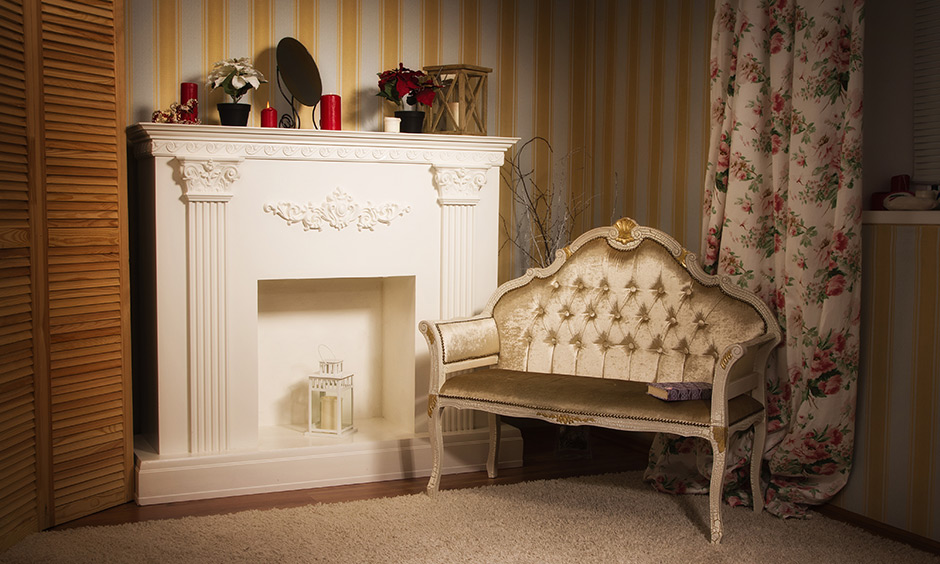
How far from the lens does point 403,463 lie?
3537mm

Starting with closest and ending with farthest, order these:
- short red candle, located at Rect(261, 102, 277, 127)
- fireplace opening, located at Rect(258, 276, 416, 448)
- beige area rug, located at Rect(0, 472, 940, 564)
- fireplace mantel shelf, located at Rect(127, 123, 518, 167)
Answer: beige area rug, located at Rect(0, 472, 940, 564), fireplace mantel shelf, located at Rect(127, 123, 518, 167), short red candle, located at Rect(261, 102, 277, 127), fireplace opening, located at Rect(258, 276, 416, 448)

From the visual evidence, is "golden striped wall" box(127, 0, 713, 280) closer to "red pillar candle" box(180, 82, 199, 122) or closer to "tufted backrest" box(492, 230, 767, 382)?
"red pillar candle" box(180, 82, 199, 122)

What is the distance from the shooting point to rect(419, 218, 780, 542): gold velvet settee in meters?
2.88

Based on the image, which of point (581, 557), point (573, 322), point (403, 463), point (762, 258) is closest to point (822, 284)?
point (762, 258)

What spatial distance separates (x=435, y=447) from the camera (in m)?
3.28

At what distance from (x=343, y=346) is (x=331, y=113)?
3.44 feet

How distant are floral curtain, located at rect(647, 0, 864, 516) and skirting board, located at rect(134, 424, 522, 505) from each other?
0.80m

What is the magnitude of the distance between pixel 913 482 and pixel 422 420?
1.84 metres

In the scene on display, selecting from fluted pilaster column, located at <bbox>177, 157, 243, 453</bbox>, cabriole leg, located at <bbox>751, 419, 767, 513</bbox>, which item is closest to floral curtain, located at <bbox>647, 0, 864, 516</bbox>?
cabriole leg, located at <bbox>751, 419, 767, 513</bbox>

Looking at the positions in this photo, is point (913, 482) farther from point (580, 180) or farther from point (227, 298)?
point (227, 298)

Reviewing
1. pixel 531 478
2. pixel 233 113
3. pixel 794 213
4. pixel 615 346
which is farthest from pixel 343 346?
pixel 794 213

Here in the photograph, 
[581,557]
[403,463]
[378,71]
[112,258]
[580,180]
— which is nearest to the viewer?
[581,557]

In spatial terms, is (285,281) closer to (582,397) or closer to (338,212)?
(338,212)

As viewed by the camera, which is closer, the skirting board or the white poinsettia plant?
the skirting board
